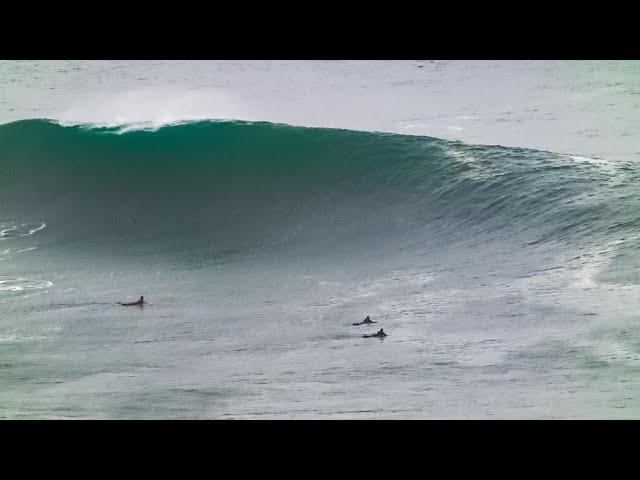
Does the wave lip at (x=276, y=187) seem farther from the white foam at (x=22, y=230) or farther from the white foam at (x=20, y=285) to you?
the white foam at (x=20, y=285)

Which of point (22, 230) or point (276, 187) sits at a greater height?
point (276, 187)

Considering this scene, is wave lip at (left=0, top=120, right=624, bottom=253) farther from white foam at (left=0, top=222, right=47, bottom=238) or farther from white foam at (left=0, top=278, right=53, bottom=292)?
white foam at (left=0, top=278, right=53, bottom=292)

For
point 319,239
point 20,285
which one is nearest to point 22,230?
point 20,285

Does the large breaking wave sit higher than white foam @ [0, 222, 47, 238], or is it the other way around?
the large breaking wave

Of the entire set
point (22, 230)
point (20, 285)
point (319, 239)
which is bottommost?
point (22, 230)

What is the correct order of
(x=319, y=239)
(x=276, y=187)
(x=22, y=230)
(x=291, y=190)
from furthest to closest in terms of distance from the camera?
(x=276, y=187), (x=291, y=190), (x=22, y=230), (x=319, y=239)

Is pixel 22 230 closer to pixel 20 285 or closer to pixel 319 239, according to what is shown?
pixel 20 285

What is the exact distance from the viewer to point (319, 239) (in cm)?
1402

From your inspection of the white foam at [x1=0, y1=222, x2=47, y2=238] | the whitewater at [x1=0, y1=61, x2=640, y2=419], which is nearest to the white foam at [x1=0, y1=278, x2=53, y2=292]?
the whitewater at [x1=0, y1=61, x2=640, y2=419]

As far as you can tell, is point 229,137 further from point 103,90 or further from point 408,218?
point 408,218

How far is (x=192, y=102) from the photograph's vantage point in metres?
17.6

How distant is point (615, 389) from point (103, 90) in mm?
12418

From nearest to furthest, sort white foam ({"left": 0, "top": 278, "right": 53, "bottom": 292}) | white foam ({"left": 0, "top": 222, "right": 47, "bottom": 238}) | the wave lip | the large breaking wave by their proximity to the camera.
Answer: white foam ({"left": 0, "top": 278, "right": 53, "bottom": 292})
the large breaking wave
the wave lip
white foam ({"left": 0, "top": 222, "right": 47, "bottom": 238})

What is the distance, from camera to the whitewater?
325 inches
